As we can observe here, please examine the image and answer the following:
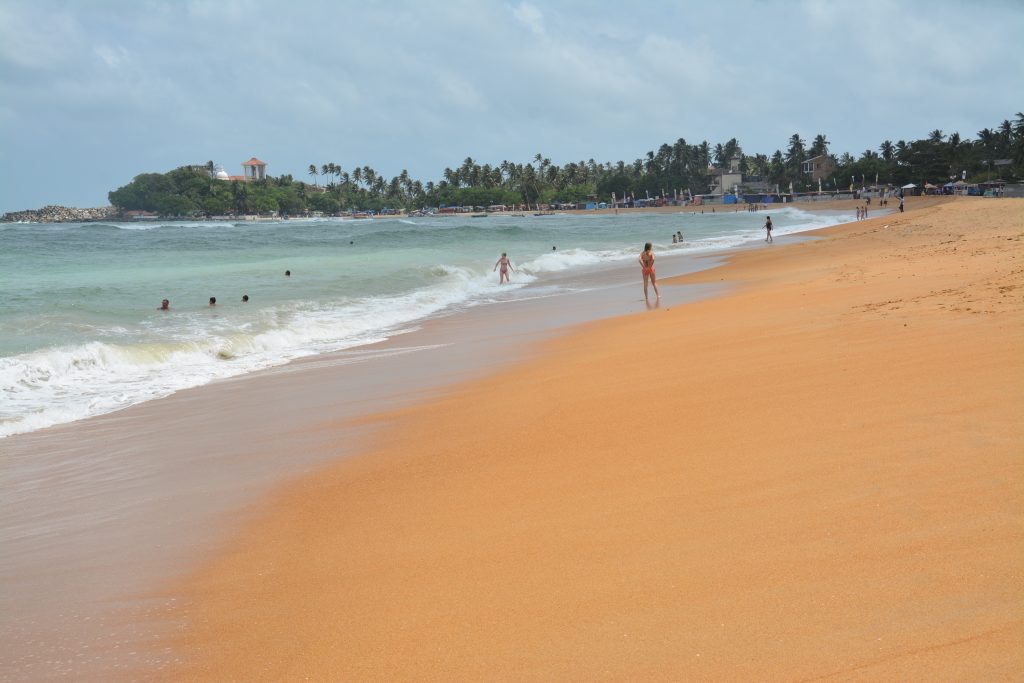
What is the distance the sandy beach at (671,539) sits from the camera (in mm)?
3021

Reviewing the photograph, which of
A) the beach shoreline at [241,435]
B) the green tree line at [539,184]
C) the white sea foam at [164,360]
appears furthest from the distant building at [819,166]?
the beach shoreline at [241,435]

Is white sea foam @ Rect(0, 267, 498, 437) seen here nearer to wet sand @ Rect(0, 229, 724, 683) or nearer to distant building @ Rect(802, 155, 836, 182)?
wet sand @ Rect(0, 229, 724, 683)

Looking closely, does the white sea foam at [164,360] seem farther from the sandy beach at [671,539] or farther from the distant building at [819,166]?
the distant building at [819,166]

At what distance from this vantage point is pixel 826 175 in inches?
5989

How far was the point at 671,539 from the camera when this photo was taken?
3.94m

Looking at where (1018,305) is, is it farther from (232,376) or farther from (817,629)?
(232,376)

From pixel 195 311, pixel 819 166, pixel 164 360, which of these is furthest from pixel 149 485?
pixel 819 166

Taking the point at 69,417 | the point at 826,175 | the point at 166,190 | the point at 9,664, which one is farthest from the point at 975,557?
the point at 166,190

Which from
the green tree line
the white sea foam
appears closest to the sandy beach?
the white sea foam

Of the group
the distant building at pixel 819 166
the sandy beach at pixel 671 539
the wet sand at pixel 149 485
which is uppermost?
the distant building at pixel 819 166

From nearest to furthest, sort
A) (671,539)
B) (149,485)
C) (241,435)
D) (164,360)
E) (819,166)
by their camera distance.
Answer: (671,539) → (149,485) → (241,435) → (164,360) → (819,166)

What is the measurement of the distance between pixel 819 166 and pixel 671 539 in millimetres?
166913

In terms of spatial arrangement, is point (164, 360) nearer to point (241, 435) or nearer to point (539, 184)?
point (241, 435)

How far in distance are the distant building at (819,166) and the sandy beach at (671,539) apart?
160847 millimetres
